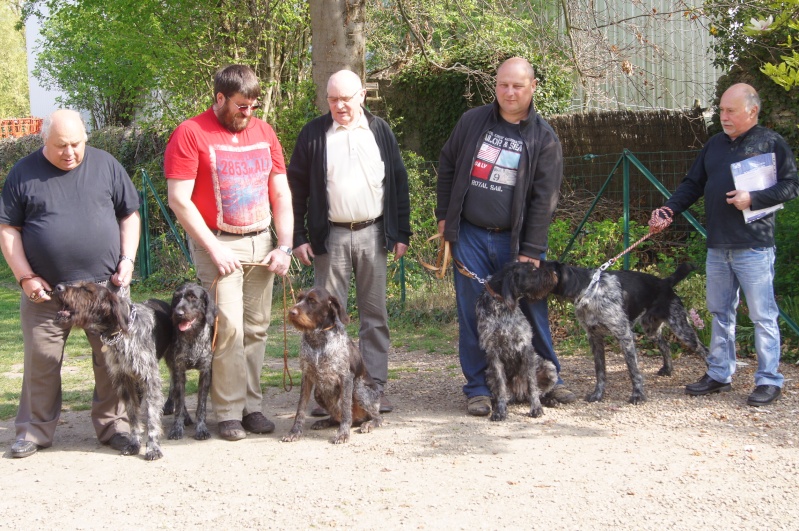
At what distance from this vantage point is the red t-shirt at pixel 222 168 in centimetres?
Result: 486

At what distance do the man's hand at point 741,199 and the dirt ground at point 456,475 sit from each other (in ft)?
4.53

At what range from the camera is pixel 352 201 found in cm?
538

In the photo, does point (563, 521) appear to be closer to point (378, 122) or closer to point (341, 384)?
point (341, 384)

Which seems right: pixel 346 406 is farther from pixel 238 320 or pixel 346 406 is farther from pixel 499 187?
pixel 499 187

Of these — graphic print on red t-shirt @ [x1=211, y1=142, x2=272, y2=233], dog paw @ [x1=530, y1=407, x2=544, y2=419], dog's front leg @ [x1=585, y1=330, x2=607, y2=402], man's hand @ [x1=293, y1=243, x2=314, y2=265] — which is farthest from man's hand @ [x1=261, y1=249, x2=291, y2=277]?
dog's front leg @ [x1=585, y1=330, x2=607, y2=402]

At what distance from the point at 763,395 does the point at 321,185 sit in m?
3.33

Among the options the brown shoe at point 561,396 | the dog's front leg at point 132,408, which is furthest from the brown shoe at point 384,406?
the dog's front leg at point 132,408

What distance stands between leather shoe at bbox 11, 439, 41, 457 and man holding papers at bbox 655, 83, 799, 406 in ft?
14.5

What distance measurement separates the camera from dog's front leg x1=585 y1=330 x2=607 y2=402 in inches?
231

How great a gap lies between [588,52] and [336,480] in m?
6.88

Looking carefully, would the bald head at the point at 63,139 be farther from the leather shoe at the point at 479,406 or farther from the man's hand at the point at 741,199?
the man's hand at the point at 741,199

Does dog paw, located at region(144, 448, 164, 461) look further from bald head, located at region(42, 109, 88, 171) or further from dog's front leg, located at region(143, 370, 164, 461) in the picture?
bald head, located at region(42, 109, 88, 171)

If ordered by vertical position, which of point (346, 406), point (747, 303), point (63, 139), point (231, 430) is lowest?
point (231, 430)

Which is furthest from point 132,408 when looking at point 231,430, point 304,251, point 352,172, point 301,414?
point 352,172
